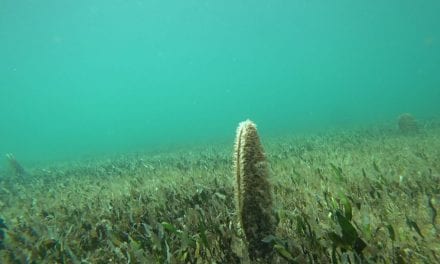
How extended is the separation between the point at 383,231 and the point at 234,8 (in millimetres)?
98626

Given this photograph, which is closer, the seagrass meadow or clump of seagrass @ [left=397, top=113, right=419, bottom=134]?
the seagrass meadow

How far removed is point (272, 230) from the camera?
2137 millimetres

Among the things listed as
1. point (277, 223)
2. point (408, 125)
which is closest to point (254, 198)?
point (277, 223)

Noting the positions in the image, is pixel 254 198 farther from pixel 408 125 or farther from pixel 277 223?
pixel 408 125

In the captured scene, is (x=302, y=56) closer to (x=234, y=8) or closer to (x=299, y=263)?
(x=234, y=8)

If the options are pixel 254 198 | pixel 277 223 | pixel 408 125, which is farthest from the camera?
pixel 408 125

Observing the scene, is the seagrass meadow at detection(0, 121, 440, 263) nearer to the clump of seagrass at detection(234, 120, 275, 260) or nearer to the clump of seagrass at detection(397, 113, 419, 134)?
the clump of seagrass at detection(234, 120, 275, 260)

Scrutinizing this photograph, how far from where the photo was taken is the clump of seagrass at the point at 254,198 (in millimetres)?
2107

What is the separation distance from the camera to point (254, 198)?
210cm

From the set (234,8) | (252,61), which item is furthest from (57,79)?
(252,61)

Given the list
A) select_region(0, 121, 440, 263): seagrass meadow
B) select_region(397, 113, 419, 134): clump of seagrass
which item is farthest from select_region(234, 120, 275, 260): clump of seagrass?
select_region(397, 113, 419, 134): clump of seagrass

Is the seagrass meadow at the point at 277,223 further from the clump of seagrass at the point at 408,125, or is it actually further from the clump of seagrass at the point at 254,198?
the clump of seagrass at the point at 408,125

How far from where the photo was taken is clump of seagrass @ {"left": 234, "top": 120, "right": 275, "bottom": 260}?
83.0 inches

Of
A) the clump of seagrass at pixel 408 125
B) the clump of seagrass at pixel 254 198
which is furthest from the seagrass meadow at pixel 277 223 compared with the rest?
the clump of seagrass at pixel 408 125
